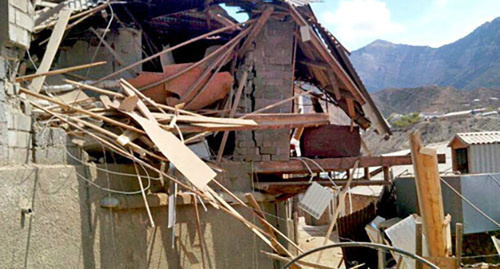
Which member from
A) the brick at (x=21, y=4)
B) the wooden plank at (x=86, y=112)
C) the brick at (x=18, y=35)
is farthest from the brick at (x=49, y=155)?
the brick at (x=21, y=4)

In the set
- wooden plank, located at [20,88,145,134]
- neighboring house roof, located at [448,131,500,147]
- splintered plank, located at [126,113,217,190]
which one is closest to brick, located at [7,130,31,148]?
wooden plank, located at [20,88,145,134]

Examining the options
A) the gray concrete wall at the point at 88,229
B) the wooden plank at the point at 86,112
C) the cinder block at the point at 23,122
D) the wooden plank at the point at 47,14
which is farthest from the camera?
the wooden plank at the point at 47,14

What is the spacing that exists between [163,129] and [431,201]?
293 centimetres

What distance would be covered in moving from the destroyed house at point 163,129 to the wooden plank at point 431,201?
161 centimetres

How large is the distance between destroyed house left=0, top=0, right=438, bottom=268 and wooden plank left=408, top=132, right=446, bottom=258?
161 centimetres

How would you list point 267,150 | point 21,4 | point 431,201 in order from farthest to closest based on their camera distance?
point 267,150
point 21,4
point 431,201

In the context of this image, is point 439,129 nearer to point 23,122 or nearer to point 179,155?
point 179,155

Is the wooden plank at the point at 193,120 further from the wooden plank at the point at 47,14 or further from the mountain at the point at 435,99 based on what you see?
the mountain at the point at 435,99

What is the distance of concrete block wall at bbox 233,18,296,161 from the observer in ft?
24.8

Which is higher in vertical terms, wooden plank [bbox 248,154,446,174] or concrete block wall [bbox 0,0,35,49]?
concrete block wall [bbox 0,0,35,49]

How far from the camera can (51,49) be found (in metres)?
5.51

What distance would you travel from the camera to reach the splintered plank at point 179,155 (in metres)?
4.35

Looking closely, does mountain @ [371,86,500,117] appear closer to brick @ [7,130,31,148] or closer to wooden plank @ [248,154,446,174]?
wooden plank @ [248,154,446,174]

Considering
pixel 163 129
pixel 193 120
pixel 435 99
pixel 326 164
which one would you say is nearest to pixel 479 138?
pixel 326 164
